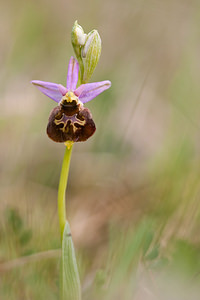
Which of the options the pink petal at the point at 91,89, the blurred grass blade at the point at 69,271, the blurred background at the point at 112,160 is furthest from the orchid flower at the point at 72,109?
the blurred background at the point at 112,160

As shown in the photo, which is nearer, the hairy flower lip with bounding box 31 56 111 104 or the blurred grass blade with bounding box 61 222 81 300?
the blurred grass blade with bounding box 61 222 81 300

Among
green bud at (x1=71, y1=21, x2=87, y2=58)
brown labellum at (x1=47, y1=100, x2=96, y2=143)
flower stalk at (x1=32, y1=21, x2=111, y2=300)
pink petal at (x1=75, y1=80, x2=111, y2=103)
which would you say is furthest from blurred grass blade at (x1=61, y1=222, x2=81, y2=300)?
green bud at (x1=71, y1=21, x2=87, y2=58)

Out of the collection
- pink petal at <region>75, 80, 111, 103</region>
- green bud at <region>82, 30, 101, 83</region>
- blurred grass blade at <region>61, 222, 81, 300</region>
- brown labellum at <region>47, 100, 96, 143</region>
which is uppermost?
green bud at <region>82, 30, 101, 83</region>

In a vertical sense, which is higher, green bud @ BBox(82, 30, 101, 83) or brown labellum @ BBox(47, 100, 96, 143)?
green bud @ BBox(82, 30, 101, 83)

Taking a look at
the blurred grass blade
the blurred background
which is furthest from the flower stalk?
the blurred background

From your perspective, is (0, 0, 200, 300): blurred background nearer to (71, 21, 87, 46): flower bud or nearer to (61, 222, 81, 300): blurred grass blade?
(61, 222, 81, 300): blurred grass blade

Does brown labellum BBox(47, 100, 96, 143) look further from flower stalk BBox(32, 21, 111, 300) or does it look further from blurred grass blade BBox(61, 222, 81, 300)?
blurred grass blade BBox(61, 222, 81, 300)
